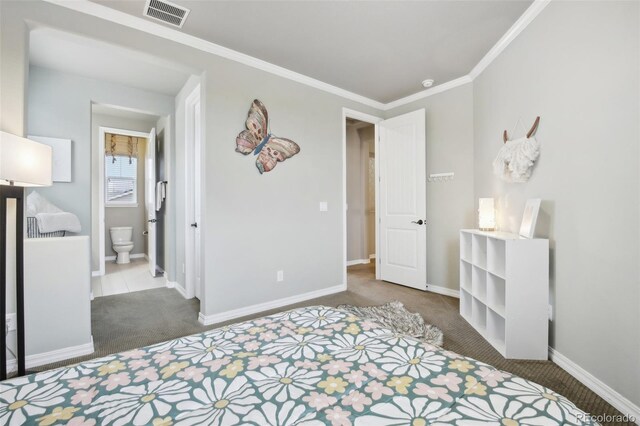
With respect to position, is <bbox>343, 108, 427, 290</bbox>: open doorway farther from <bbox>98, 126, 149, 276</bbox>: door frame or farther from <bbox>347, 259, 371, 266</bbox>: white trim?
<bbox>98, 126, 149, 276</bbox>: door frame

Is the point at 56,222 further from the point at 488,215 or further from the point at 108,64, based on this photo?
the point at 488,215

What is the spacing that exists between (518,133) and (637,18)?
42.3 inches

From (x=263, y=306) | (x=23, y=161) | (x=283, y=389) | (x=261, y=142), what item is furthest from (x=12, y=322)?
(x=261, y=142)

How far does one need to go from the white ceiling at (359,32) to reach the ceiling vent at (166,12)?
0.16ft

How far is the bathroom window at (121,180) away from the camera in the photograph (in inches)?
233

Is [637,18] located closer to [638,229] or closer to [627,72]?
[627,72]

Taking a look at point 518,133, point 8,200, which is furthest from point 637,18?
point 8,200

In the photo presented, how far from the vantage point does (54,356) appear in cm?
209

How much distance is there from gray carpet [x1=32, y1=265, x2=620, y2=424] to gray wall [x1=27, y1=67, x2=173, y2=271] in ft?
3.99

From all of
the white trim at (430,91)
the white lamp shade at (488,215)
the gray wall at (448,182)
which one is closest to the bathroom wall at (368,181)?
the white trim at (430,91)

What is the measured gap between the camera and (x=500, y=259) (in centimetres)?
244

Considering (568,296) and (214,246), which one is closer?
(568,296)

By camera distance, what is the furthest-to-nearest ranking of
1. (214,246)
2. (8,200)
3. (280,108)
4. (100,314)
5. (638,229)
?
(280,108) < (100,314) < (214,246) < (8,200) < (638,229)

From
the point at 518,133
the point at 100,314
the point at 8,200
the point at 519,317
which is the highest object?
the point at 518,133
